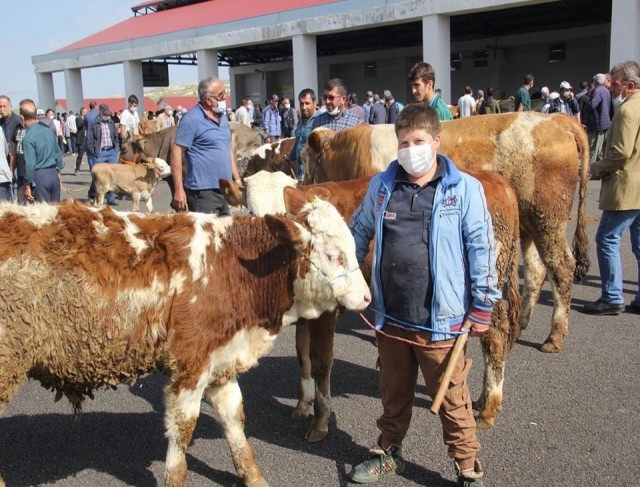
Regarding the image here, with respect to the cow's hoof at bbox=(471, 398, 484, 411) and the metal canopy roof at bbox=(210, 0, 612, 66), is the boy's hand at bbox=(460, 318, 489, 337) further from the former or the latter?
the metal canopy roof at bbox=(210, 0, 612, 66)

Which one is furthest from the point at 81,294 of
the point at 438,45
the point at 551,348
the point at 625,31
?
the point at 438,45

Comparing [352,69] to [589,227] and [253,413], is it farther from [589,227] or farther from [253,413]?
[253,413]

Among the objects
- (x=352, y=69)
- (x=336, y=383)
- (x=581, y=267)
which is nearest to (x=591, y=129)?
(x=581, y=267)

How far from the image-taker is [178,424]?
3230 mm

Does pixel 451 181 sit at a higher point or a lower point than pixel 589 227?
higher

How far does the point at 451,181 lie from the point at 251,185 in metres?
1.82

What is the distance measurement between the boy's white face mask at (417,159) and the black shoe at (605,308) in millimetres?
3941

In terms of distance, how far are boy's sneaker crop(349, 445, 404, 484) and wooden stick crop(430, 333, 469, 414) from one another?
1.90ft

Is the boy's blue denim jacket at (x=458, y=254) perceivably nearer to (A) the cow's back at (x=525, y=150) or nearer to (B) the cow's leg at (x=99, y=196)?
(A) the cow's back at (x=525, y=150)

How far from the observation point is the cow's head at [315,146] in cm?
627

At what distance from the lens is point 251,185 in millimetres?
4531

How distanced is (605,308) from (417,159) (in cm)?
406

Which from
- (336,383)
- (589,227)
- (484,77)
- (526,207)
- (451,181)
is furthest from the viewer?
(484,77)

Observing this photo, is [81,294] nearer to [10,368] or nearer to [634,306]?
[10,368]
